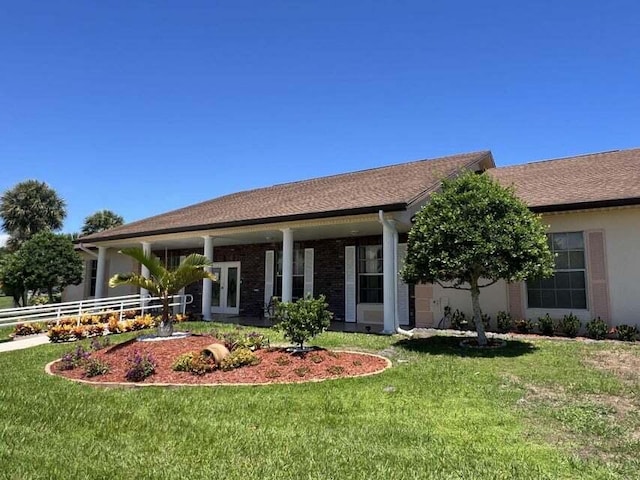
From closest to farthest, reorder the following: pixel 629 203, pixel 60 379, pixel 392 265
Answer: pixel 60 379 < pixel 629 203 < pixel 392 265

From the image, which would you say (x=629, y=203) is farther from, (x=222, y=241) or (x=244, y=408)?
(x=222, y=241)

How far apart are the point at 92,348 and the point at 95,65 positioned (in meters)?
8.21

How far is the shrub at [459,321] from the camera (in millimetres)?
12195

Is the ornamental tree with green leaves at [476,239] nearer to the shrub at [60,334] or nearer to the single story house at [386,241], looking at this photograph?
the single story house at [386,241]

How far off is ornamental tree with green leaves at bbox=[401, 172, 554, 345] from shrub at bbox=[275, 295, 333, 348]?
105 inches

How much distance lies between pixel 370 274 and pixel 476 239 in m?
6.52

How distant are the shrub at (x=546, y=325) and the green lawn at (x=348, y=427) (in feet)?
11.8

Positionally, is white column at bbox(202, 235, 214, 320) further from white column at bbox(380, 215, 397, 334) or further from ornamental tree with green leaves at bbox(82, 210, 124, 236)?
ornamental tree with green leaves at bbox(82, 210, 124, 236)

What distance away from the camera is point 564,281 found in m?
11.5

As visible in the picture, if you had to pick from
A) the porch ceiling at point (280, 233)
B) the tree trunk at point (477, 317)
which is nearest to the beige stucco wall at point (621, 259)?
the tree trunk at point (477, 317)

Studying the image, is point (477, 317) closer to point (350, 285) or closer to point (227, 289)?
point (350, 285)

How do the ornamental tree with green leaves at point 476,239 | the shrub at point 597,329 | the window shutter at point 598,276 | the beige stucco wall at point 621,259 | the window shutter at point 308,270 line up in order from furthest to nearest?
1. the window shutter at point 308,270
2. the window shutter at point 598,276
3. the beige stucco wall at point 621,259
4. the shrub at point 597,329
5. the ornamental tree with green leaves at point 476,239

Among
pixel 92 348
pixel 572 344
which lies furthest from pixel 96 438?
pixel 572 344

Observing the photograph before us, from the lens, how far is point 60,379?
719cm
